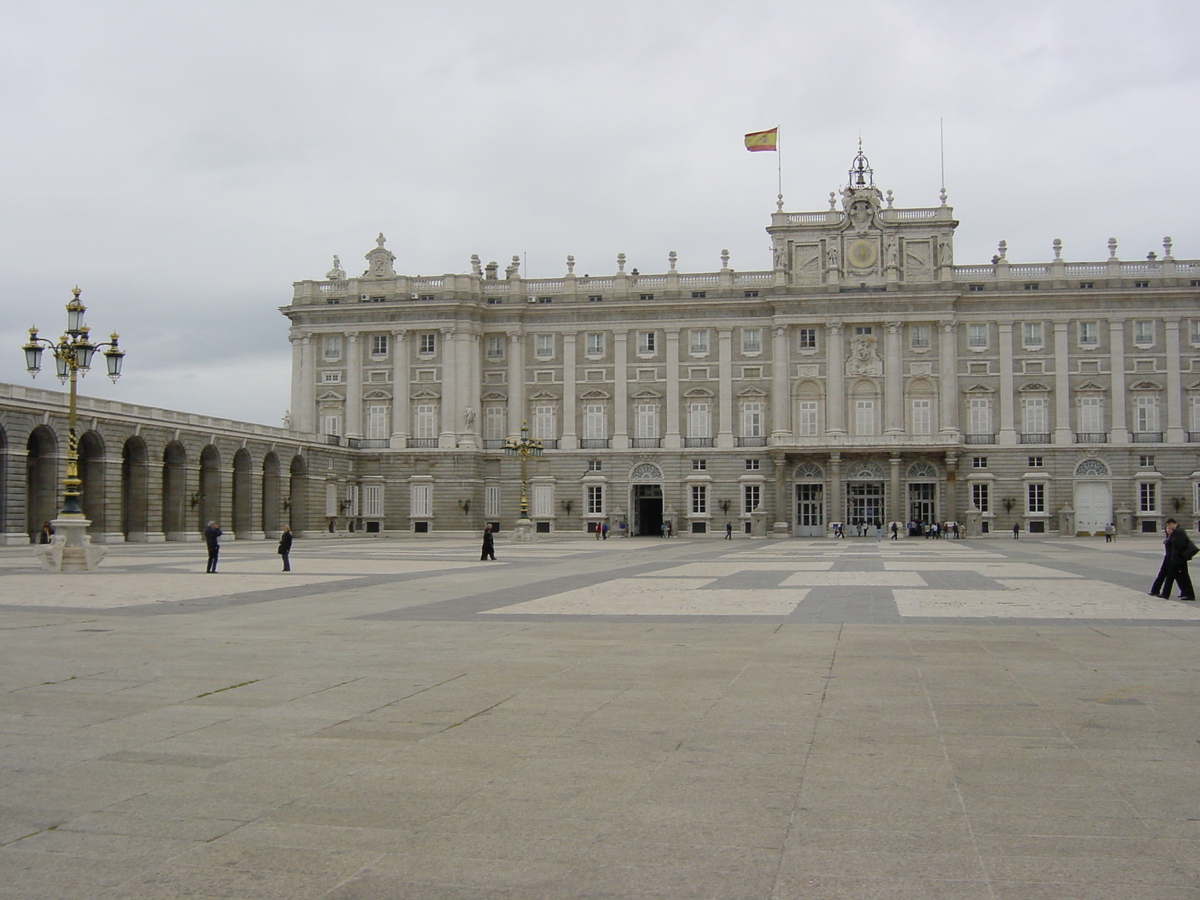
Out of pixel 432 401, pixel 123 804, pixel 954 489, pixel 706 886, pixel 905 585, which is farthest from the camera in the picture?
pixel 432 401

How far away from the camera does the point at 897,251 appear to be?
7250cm

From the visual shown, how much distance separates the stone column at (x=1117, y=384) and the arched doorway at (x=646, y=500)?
95.1 ft

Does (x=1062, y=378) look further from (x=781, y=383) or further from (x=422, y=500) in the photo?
(x=422, y=500)

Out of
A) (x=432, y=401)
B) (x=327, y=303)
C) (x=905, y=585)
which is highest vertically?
(x=327, y=303)

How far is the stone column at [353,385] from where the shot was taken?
75.8 m

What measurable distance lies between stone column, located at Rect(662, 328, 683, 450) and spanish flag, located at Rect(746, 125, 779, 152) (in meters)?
12.7

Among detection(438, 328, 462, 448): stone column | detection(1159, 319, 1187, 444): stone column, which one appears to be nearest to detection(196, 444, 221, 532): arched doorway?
detection(438, 328, 462, 448): stone column

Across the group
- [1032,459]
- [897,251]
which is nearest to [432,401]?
[897,251]

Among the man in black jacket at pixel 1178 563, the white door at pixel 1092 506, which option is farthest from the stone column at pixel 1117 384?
the man in black jacket at pixel 1178 563

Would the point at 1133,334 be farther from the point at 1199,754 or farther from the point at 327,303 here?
the point at 1199,754

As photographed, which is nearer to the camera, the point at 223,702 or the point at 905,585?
the point at 223,702

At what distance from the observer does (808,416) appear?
7338 centimetres

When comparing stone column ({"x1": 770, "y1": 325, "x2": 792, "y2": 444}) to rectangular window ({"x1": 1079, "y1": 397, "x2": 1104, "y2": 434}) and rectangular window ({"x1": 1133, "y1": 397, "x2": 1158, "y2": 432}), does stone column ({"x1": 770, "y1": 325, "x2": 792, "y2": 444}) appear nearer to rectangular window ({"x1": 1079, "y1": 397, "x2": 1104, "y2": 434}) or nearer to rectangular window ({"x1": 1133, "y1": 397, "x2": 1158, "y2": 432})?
rectangular window ({"x1": 1079, "y1": 397, "x2": 1104, "y2": 434})

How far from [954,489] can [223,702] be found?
216 feet
